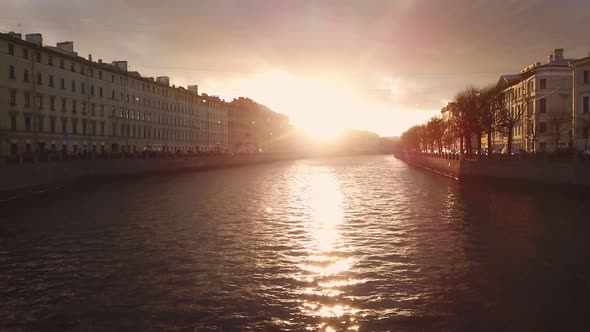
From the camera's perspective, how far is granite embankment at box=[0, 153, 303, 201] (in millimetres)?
37000

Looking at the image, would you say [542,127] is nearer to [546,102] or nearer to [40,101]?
[546,102]

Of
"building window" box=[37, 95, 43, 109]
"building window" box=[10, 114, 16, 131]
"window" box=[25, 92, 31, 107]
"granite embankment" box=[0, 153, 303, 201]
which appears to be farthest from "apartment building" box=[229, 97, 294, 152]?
"building window" box=[10, 114, 16, 131]

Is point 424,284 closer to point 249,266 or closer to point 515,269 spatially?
point 515,269

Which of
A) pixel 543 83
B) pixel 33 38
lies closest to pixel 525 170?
pixel 543 83

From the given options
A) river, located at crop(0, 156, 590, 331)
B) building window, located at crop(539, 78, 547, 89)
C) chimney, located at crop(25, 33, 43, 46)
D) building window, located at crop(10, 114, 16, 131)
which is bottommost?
river, located at crop(0, 156, 590, 331)

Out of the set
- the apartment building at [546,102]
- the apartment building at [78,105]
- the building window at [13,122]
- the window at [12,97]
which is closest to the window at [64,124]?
the apartment building at [78,105]

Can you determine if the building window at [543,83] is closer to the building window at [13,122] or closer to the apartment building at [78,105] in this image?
the apartment building at [78,105]

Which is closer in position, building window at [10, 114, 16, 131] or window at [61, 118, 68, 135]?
building window at [10, 114, 16, 131]

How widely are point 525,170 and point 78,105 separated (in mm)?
60192

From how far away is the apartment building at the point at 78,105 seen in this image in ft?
203

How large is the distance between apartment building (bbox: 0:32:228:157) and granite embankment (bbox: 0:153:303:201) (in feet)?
7.59

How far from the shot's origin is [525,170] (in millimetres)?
43781

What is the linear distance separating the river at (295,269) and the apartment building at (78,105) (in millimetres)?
22661

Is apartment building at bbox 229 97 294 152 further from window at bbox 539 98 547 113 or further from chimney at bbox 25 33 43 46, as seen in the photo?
window at bbox 539 98 547 113
